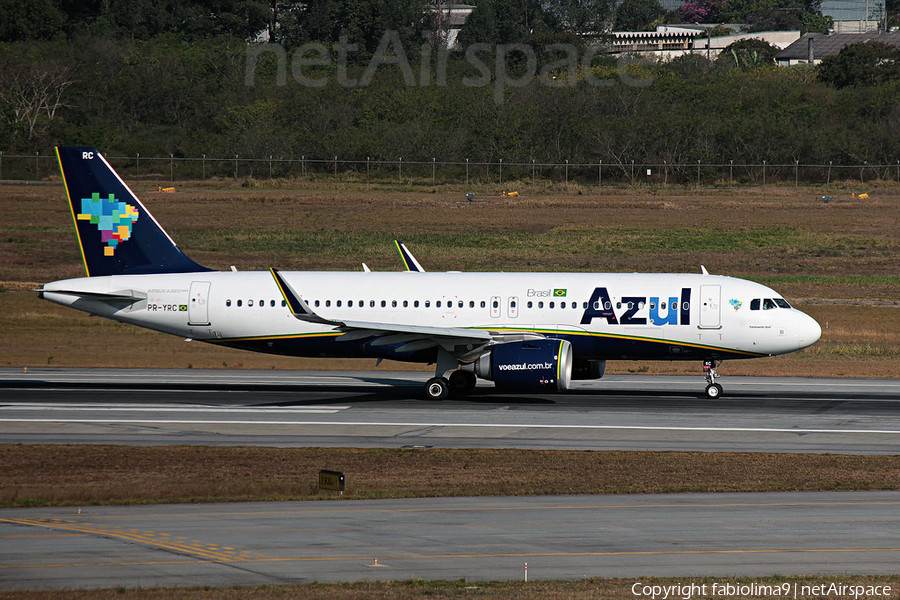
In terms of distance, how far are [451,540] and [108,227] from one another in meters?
24.4

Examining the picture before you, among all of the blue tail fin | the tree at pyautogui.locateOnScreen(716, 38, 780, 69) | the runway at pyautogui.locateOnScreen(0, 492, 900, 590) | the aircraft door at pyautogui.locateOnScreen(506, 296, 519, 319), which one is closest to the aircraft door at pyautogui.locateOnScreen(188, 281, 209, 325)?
the blue tail fin

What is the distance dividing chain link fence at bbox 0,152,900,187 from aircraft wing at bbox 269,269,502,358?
72.4 m

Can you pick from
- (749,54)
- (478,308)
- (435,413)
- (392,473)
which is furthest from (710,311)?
(749,54)

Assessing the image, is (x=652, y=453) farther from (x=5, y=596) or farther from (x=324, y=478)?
(x=5, y=596)

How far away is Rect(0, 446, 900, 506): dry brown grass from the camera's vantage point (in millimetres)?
22484

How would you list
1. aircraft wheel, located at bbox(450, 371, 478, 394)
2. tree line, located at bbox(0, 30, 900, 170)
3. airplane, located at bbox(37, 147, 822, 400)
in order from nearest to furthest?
airplane, located at bbox(37, 147, 822, 400) < aircraft wheel, located at bbox(450, 371, 478, 394) < tree line, located at bbox(0, 30, 900, 170)

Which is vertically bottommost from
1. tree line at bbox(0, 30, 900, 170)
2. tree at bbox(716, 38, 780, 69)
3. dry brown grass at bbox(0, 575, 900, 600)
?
dry brown grass at bbox(0, 575, 900, 600)

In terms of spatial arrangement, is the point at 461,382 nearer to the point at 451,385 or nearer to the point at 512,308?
the point at 451,385

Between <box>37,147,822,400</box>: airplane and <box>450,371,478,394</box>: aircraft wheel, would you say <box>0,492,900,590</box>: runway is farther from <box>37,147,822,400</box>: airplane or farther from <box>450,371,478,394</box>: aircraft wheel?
<box>450,371,478,394</box>: aircraft wheel

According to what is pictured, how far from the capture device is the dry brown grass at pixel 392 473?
73.8 feet

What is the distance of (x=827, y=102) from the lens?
132500 millimetres

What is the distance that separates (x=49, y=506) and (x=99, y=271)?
1882 cm
